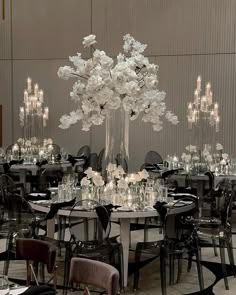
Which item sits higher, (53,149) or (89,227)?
(53,149)

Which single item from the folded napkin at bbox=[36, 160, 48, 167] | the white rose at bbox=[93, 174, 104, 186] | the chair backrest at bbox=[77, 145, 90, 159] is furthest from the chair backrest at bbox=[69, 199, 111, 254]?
the chair backrest at bbox=[77, 145, 90, 159]

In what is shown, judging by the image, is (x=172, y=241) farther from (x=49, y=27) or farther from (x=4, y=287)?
(x=49, y=27)

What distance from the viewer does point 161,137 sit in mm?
12516

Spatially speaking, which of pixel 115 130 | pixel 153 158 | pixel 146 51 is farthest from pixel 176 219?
pixel 146 51

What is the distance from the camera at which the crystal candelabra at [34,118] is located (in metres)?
12.8

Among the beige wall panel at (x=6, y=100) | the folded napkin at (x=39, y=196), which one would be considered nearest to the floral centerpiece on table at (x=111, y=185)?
the folded napkin at (x=39, y=196)

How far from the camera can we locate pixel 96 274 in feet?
12.1

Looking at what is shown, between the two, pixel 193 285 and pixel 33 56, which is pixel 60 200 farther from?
pixel 33 56

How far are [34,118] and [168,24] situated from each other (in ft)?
13.1

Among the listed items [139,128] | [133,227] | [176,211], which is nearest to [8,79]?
[139,128]

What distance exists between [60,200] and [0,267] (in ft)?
3.66

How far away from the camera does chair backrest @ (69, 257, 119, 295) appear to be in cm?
352

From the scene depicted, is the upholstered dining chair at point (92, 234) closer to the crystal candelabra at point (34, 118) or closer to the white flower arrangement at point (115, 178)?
the white flower arrangement at point (115, 178)

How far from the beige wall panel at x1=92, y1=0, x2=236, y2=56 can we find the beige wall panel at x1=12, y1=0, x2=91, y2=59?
42cm
